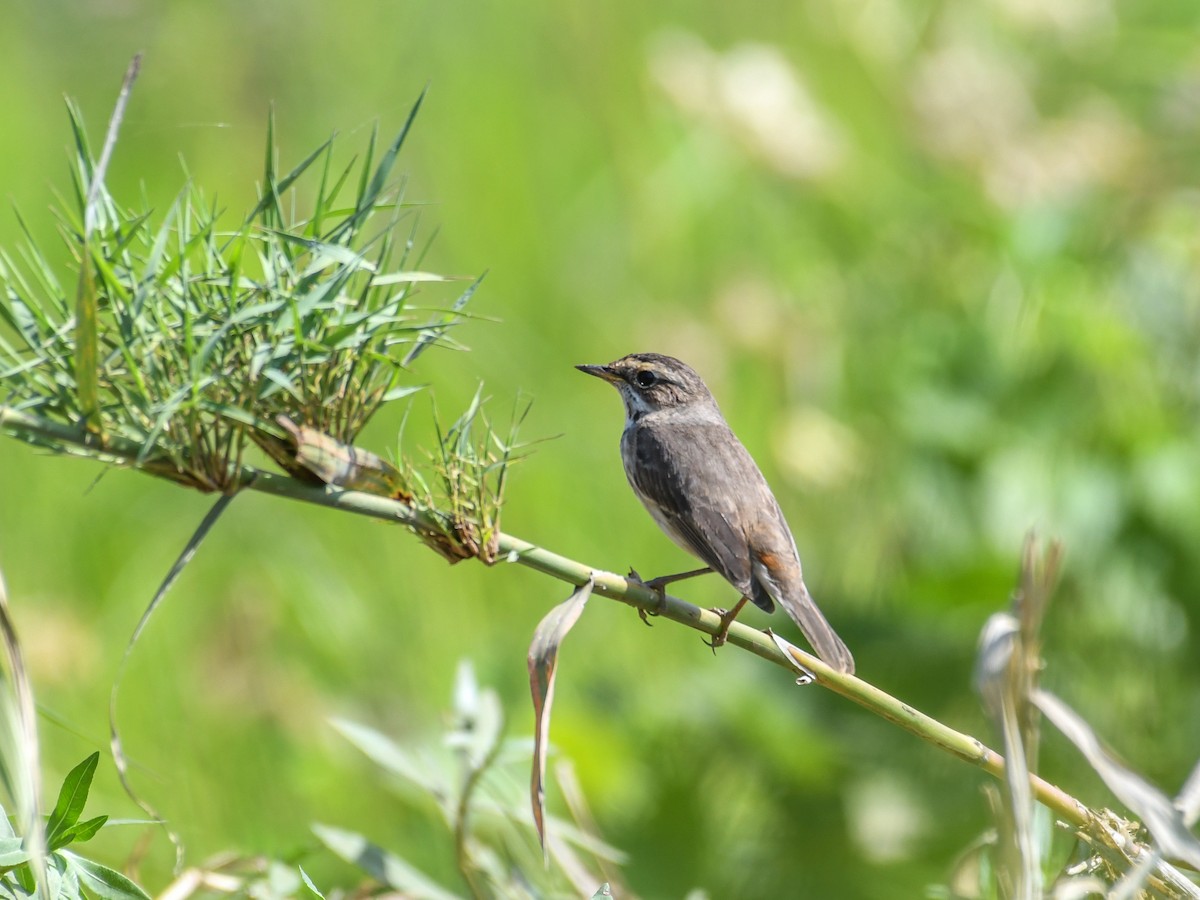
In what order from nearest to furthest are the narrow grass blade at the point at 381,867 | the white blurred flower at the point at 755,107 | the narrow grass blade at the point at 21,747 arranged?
the narrow grass blade at the point at 21,747, the narrow grass blade at the point at 381,867, the white blurred flower at the point at 755,107

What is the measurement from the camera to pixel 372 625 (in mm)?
4258

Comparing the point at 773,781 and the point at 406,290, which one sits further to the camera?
the point at 773,781

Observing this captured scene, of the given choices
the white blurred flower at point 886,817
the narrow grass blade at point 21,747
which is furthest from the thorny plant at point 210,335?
the white blurred flower at point 886,817

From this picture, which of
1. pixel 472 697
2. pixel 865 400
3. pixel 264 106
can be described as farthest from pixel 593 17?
pixel 472 697

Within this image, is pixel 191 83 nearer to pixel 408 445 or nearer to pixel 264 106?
pixel 264 106

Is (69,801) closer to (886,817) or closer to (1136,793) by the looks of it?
(1136,793)

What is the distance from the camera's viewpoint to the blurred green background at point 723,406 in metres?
3.73

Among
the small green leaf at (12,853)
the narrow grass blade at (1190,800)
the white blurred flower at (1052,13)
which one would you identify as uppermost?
the white blurred flower at (1052,13)

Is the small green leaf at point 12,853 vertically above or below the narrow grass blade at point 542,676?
below

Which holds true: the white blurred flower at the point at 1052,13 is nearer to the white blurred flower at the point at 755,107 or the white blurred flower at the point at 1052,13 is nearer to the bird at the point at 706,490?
the white blurred flower at the point at 755,107

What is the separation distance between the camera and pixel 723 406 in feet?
15.9

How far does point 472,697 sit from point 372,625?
7.71 feet

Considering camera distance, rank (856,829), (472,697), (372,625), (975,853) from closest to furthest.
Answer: (975,853) → (472,697) → (856,829) → (372,625)

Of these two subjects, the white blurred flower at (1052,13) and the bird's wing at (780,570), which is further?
the white blurred flower at (1052,13)
